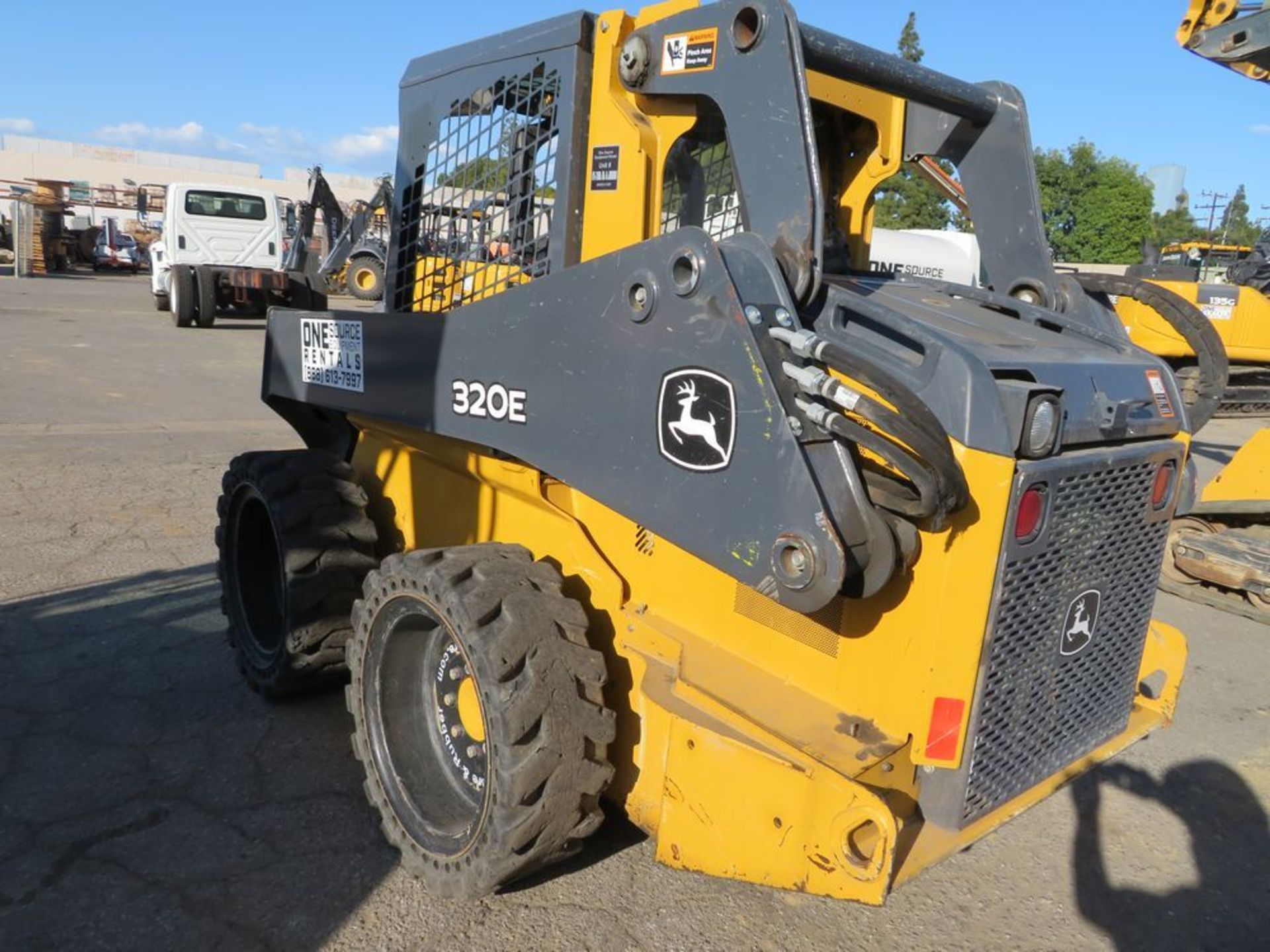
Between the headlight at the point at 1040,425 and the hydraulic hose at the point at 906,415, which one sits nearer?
the hydraulic hose at the point at 906,415

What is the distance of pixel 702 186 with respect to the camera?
10.3ft

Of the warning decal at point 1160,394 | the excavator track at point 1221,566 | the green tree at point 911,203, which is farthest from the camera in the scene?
the green tree at point 911,203

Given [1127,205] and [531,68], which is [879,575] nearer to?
[531,68]

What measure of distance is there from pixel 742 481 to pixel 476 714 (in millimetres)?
1245

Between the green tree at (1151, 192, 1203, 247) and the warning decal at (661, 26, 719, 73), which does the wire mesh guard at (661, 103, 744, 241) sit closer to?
the warning decal at (661, 26, 719, 73)

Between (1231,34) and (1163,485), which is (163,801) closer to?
(1163,485)

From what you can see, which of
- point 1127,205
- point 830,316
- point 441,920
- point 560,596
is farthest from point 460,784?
point 1127,205

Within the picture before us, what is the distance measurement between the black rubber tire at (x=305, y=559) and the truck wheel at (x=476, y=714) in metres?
0.74

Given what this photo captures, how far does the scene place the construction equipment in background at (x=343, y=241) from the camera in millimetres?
19547

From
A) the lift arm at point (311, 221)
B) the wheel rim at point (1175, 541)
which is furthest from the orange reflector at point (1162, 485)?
the lift arm at point (311, 221)

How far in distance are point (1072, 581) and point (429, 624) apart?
1.82 meters

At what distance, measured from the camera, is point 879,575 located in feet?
6.96

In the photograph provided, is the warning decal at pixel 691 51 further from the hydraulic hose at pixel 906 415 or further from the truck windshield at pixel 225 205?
the truck windshield at pixel 225 205

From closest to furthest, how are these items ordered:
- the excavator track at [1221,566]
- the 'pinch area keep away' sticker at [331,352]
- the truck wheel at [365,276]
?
1. the 'pinch area keep away' sticker at [331,352]
2. the excavator track at [1221,566]
3. the truck wheel at [365,276]
